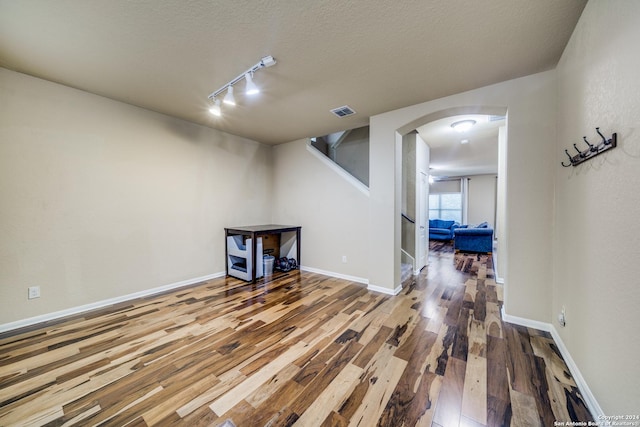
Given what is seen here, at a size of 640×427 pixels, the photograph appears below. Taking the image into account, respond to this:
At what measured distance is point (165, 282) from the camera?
3314mm

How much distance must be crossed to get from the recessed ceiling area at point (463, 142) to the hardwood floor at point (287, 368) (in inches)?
112

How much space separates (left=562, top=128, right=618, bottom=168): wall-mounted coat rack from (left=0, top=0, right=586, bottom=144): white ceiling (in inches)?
37.0

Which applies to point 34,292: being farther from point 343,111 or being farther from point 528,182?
point 528,182

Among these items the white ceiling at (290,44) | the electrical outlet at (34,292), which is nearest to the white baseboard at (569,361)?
the white ceiling at (290,44)

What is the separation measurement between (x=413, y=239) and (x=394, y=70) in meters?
3.04

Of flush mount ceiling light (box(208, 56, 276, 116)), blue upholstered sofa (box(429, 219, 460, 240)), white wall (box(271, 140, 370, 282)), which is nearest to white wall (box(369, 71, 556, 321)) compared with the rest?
white wall (box(271, 140, 370, 282))

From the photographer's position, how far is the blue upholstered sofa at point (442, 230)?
26.9 ft

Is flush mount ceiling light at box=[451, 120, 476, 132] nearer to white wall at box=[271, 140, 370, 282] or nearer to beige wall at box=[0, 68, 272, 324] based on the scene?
white wall at box=[271, 140, 370, 282]

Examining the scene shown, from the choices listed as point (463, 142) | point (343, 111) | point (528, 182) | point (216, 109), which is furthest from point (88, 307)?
point (463, 142)

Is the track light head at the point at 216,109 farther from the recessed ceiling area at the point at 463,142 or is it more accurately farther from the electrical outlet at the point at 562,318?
the electrical outlet at the point at 562,318

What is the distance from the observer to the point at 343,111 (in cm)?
316

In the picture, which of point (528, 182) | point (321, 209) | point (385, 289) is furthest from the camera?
point (321, 209)

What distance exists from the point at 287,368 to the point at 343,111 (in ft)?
10.0

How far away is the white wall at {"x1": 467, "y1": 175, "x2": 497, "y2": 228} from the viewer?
30.3 feet
